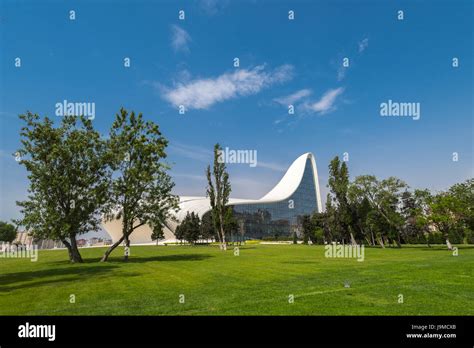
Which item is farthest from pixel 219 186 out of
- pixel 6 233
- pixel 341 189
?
pixel 6 233

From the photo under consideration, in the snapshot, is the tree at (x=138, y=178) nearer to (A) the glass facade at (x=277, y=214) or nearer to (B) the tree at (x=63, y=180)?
(B) the tree at (x=63, y=180)

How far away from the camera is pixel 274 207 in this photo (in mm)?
122625

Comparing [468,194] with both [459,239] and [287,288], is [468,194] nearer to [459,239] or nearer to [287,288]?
[459,239]

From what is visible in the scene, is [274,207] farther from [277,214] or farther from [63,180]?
[63,180]

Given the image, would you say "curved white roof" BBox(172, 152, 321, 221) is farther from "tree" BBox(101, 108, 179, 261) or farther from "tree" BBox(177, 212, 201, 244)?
"tree" BBox(101, 108, 179, 261)

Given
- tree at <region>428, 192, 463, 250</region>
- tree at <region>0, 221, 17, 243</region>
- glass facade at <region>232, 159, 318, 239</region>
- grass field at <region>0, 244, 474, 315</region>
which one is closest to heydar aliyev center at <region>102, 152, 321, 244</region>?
glass facade at <region>232, 159, 318, 239</region>

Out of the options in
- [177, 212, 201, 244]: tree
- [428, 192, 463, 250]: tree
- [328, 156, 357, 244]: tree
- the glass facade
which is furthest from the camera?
the glass facade

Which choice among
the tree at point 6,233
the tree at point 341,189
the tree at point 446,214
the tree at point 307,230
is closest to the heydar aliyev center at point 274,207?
the tree at point 6,233

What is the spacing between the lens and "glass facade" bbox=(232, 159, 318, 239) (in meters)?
116

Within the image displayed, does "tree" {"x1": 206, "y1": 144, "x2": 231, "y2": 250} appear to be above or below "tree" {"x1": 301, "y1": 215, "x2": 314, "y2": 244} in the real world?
above

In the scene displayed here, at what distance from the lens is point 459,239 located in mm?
61438

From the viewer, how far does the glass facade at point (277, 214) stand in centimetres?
11569

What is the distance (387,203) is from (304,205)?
8512 centimetres
